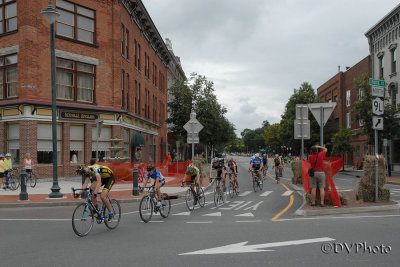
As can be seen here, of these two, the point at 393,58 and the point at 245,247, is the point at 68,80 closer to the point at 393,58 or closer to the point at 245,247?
the point at 245,247

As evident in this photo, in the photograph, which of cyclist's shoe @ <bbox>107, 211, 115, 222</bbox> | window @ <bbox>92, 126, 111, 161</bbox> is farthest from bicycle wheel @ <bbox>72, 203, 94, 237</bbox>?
window @ <bbox>92, 126, 111, 161</bbox>

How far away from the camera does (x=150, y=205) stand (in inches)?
392

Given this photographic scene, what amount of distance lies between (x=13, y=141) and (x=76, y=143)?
3628 mm

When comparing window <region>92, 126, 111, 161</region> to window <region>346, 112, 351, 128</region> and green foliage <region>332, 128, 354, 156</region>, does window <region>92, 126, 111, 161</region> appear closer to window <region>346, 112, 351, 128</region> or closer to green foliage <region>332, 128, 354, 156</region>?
green foliage <region>332, 128, 354, 156</region>

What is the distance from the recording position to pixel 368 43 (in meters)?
40.8

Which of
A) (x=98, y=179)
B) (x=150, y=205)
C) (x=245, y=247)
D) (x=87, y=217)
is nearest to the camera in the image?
(x=245, y=247)

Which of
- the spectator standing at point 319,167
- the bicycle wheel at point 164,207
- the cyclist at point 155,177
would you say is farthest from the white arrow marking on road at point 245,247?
the spectator standing at point 319,167

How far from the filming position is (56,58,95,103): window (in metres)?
23.7

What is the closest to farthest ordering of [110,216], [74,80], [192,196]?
[110,216]
[192,196]
[74,80]

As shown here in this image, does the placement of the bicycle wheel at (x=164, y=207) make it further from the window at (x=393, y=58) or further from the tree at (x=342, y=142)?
the window at (x=393, y=58)

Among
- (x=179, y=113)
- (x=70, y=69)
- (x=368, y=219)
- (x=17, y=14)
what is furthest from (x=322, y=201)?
(x=179, y=113)

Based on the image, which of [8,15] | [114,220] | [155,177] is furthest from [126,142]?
[114,220]

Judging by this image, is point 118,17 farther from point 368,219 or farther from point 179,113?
point 368,219

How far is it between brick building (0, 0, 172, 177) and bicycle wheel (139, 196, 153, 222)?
14290 millimetres
